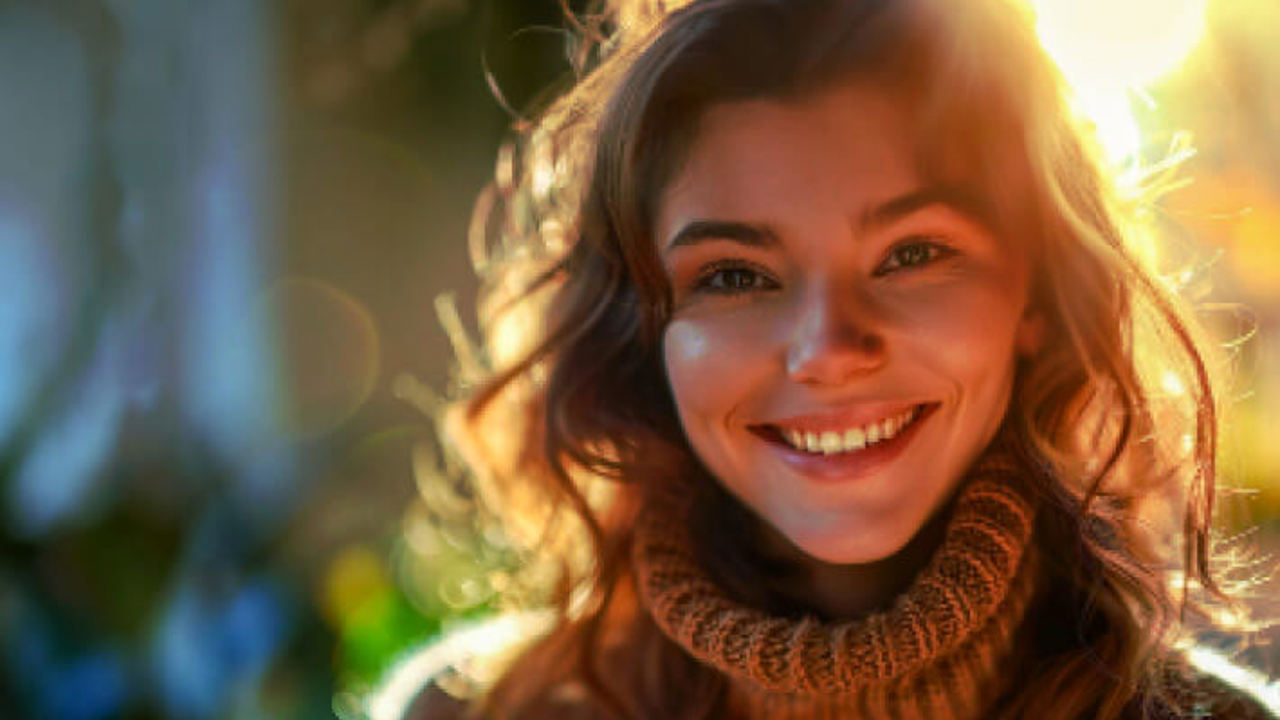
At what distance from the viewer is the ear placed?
4.73ft

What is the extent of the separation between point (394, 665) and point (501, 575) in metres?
0.19

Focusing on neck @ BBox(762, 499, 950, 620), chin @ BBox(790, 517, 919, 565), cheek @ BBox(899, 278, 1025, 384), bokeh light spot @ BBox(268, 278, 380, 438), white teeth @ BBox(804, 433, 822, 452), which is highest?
cheek @ BBox(899, 278, 1025, 384)

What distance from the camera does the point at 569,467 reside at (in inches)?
68.5

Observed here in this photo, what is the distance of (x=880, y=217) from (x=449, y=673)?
86 cm

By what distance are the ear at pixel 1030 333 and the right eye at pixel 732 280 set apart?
0.28 metres

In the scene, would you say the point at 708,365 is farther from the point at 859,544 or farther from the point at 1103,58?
the point at 1103,58

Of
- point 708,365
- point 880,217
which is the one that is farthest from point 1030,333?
point 708,365

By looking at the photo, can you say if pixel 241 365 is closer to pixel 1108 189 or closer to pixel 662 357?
pixel 662 357

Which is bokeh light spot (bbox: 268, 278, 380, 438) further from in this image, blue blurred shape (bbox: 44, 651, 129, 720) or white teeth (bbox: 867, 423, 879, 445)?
white teeth (bbox: 867, 423, 879, 445)

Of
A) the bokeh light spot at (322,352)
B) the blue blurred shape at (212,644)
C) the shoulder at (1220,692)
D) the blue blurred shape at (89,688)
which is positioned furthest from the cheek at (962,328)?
the bokeh light spot at (322,352)

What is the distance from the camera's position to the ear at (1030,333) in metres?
1.44

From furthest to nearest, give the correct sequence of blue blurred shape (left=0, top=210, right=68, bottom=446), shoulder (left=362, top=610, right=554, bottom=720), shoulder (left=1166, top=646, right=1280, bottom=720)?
blue blurred shape (left=0, top=210, right=68, bottom=446)
shoulder (left=362, top=610, right=554, bottom=720)
shoulder (left=1166, top=646, right=1280, bottom=720)

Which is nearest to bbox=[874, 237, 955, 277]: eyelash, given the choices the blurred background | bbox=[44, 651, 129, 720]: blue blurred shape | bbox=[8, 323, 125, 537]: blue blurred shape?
the blurred background

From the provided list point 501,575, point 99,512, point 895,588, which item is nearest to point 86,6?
point 99,512
